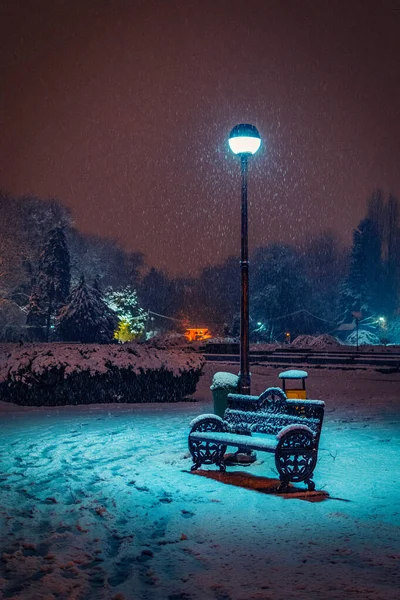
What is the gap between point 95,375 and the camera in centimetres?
1806

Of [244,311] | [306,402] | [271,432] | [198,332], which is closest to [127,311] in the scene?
[198,332]

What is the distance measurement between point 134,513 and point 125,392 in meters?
12.1

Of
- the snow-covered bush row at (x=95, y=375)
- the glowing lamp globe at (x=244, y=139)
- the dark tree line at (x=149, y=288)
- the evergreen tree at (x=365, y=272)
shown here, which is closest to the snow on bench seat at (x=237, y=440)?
the glowing lamp globe at (x=244, y=139)

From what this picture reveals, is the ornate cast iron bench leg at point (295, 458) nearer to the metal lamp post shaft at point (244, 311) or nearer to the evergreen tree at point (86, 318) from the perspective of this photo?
the metal lamp post shaft at point (244, 311)

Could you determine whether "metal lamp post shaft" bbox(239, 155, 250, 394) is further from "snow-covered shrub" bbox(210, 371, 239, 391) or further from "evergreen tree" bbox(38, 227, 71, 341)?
"evergreen tree" bbox(38, 227, 71, 341)

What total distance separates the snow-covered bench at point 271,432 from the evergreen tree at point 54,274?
170 ft

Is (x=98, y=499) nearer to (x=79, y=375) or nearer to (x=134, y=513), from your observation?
(x=134, y=513)

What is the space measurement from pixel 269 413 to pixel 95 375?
30.4 ft

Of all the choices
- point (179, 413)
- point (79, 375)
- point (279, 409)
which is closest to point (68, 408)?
point (79, 375)

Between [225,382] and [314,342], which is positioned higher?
[314,342]

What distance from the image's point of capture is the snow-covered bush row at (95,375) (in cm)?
1764

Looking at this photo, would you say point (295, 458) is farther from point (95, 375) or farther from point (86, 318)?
point (86, 318)

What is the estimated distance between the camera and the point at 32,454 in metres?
10.4

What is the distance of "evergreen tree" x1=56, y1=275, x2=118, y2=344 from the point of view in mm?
57125
